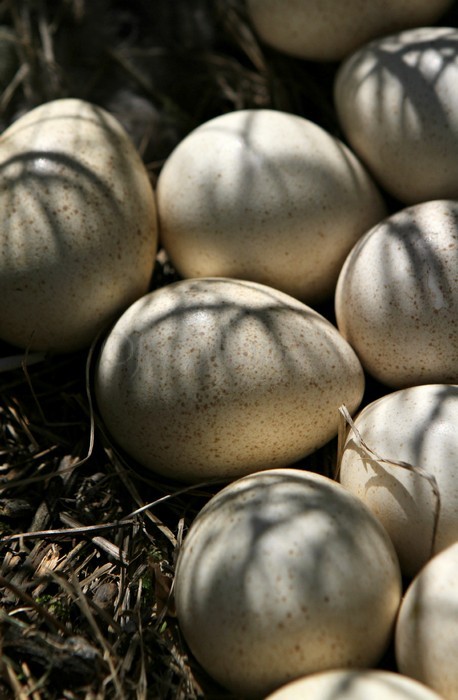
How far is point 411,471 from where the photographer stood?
4.62 ft

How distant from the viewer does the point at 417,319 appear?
61.4 inches

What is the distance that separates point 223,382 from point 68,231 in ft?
1.59

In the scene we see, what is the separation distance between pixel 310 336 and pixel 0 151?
832mm

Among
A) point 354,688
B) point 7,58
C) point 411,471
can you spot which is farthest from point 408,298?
point 7,58

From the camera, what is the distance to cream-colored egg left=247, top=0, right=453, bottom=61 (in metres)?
1.96

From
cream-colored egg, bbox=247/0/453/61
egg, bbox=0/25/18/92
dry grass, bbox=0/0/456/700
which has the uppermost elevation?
cream-colored egg, bbox=247/0/453/61

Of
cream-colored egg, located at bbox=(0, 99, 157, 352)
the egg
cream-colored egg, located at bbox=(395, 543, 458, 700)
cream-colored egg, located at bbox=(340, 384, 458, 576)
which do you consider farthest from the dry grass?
cream-colored egg, located at bbox=(395, 543, 458, 700)

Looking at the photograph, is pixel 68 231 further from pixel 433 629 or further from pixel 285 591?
pixel 433 629

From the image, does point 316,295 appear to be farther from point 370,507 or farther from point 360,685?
point 360,685

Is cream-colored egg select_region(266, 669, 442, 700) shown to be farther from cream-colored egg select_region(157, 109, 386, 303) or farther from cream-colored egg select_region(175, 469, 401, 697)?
cream-colored egg select_region(157, 109, 386, 303)

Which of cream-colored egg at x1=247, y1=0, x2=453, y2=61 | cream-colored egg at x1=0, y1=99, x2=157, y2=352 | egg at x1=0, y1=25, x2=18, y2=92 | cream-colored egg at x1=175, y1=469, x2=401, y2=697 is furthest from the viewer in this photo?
egg at x1=0, y1=25, x2=18, y2=92

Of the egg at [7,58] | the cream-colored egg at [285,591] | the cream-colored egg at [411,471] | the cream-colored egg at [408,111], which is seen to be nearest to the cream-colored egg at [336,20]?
the cream-colored egg at [408,111]

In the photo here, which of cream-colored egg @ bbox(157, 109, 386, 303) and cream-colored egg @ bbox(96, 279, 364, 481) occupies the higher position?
cream-colored egg @ bbox(157, 109, 386, 303)

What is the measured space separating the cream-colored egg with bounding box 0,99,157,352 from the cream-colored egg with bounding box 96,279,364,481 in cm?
14
